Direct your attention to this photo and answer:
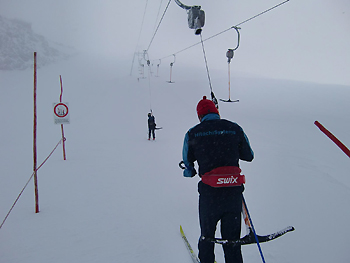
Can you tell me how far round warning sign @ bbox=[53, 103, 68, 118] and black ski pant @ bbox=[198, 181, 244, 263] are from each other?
6.33m

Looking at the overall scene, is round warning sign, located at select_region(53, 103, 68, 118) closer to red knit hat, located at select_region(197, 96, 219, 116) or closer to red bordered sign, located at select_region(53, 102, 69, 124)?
red bordered sign, located at select_region(53, 102, 69, 124)

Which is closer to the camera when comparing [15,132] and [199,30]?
[199,30]

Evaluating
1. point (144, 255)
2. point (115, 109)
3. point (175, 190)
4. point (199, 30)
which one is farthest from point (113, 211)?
point (115, 109)

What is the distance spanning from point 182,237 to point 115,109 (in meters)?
17.1

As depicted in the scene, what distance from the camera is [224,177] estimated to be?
82.2 inches

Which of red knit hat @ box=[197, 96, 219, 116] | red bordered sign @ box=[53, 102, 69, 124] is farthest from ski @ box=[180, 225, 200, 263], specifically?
red bordered sign @ box=[53, 102, 69, 124]

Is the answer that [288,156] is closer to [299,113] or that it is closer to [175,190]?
[175,190]

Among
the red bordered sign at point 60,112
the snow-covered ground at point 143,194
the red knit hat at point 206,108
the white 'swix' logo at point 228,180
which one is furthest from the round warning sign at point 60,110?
the white 'swix' logo at point 228,180

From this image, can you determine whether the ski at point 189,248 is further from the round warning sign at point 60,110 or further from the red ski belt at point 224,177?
the round warning sign at point 60,110

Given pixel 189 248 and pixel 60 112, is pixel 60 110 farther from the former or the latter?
pixel 189 248

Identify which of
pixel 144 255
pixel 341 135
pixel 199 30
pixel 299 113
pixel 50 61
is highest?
pixel 50 61

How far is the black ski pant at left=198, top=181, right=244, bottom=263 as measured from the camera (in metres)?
2.14

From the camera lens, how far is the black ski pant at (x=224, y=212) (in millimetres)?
2139

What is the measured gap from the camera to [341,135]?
12.0 metres
